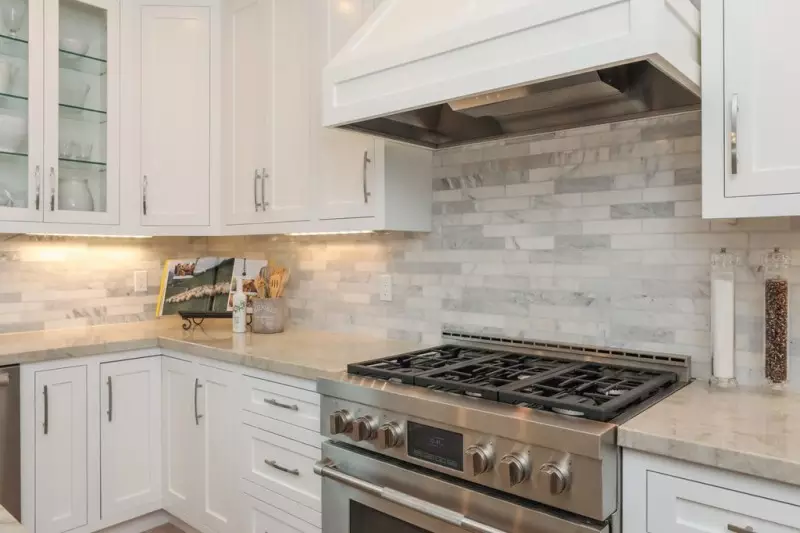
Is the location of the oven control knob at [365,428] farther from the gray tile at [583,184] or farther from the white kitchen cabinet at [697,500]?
the gray tile at [583,184]

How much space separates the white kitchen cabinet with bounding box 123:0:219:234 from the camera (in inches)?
113

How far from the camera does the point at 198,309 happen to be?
2.97 meters

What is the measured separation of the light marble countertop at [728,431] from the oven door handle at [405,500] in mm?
434

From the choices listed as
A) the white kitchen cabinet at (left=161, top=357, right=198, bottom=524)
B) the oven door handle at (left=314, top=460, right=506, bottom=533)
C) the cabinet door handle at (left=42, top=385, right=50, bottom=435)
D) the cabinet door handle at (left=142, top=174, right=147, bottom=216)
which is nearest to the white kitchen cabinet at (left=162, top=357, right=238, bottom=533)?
the white kitchen cabinet at (left=161, top=357, right=198, bottom=524)

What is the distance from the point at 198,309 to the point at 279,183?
32.4 inches

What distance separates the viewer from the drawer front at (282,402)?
2031mm

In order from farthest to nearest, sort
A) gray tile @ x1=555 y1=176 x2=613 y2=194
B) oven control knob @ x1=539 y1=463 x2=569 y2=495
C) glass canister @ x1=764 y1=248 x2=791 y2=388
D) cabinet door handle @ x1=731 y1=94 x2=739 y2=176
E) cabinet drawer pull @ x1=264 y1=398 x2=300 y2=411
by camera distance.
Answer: cabinet drawer pull @ x1=264 y1=398 x2=300 y2=411 → gray tile @ x1=555 y1=176 x2=613 y2=194 → glass canister @ x1=764 y1=248 x2=791 y2=388 → cabinet door handle @ x1=731 y1=94 x2=739 y2=176 → oven control knob @ x1=539 y1=463 x2=569 y2=495

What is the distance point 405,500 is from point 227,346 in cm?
114

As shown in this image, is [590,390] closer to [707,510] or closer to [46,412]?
[707,510]

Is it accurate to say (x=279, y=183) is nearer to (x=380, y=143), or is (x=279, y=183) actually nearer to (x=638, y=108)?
(x=380, y=143)

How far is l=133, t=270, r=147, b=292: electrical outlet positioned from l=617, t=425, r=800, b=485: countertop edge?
2.78 meters

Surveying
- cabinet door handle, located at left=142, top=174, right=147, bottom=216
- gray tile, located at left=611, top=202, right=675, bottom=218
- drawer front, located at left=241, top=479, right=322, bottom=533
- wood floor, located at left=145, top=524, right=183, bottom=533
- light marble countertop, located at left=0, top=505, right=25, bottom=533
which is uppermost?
cabinet door handle, located at left=142, top=174, right=147, bottom=216

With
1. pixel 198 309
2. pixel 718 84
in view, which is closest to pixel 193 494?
pixel 198 309

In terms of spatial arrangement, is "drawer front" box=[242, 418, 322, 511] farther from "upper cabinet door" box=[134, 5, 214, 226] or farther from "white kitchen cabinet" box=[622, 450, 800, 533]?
"upper cabinet door" box=[134, 5, 214, 226]
